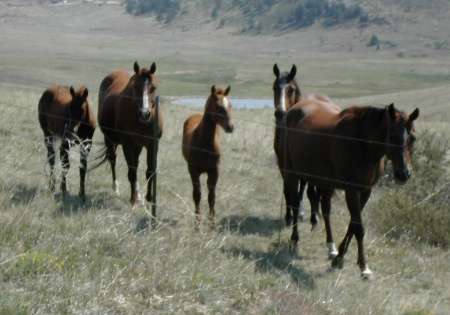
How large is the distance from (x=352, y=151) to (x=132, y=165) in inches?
140

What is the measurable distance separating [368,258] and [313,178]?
1200 mm

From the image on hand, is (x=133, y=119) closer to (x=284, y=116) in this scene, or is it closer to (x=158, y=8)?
(x=284, y=116)

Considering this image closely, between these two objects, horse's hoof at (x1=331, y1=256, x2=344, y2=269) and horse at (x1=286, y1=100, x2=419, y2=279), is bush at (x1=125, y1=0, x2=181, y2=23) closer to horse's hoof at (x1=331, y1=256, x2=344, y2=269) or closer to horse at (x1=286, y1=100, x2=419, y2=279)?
horse at (x1=286, y1=100, x2=419, y2=279)

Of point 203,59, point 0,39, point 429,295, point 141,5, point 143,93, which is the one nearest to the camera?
point 429,295

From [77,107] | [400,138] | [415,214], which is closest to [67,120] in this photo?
[77,107]

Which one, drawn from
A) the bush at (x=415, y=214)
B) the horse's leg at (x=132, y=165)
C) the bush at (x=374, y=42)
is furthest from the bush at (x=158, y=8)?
the horse's leg at (x=132, y=165)

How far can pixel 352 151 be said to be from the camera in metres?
8.02

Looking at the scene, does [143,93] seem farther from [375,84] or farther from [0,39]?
[0,39]

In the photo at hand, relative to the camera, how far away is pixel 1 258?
16.2 feet

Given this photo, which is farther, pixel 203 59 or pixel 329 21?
pixel 329 21

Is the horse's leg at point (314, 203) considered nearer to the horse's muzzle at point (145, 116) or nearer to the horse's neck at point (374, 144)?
the horse's neck at point (374, 144)

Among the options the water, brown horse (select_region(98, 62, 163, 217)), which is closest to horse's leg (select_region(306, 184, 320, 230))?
brown horse (select_region(98, 62, 163, 217))

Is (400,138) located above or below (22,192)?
above

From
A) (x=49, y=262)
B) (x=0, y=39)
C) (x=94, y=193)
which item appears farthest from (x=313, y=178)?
(x=0, y=39)
